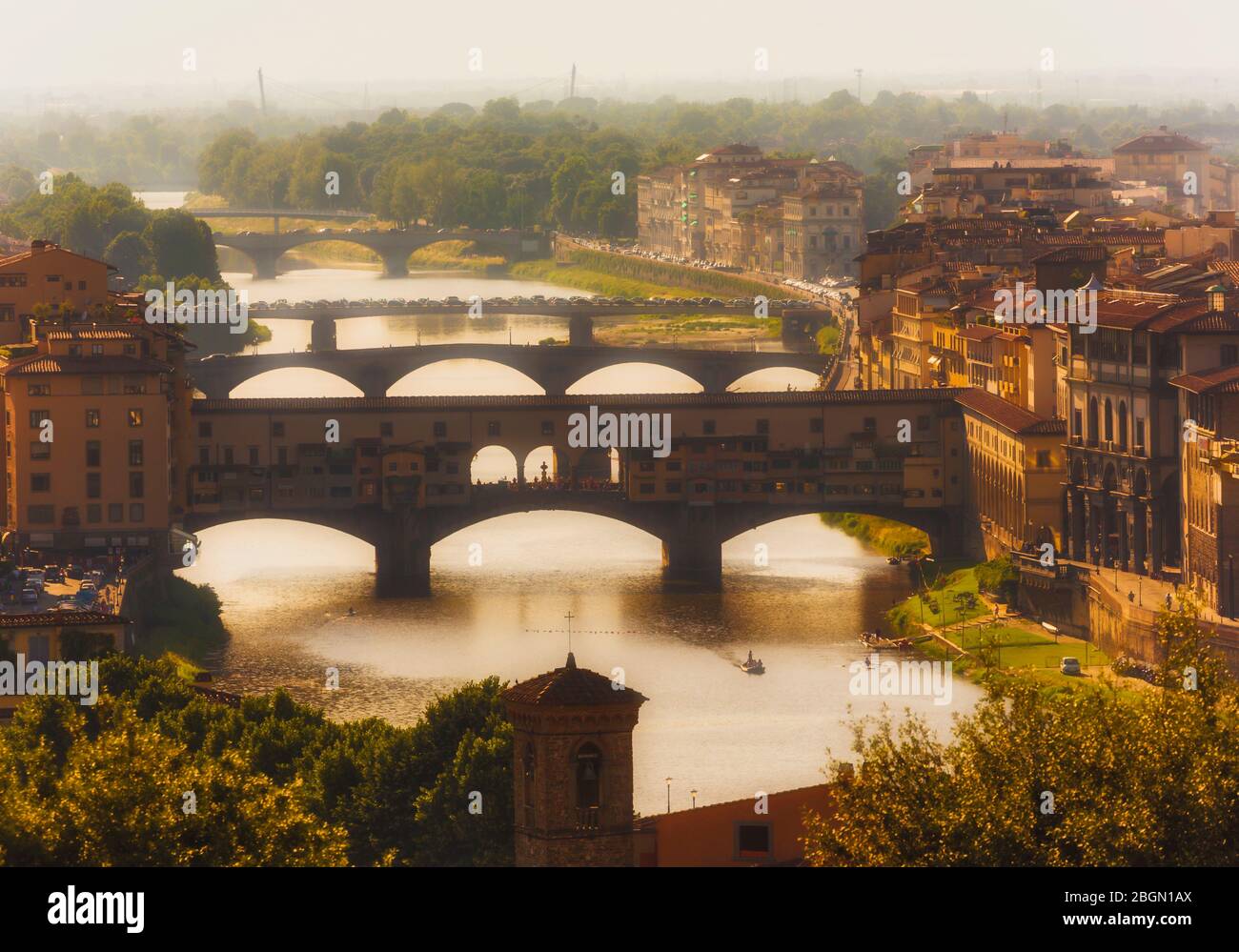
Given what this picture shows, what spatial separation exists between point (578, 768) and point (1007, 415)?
29.0 m

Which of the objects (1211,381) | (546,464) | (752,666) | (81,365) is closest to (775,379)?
(546,464)

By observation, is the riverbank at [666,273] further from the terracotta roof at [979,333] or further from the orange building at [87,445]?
the orange building at [87,445]

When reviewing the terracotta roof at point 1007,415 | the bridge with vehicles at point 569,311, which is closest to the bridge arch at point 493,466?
the terracotta roof at point 1007,415

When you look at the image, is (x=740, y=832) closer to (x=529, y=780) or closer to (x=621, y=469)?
(x=529, y=780)

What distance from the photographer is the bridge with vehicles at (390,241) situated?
116750mm

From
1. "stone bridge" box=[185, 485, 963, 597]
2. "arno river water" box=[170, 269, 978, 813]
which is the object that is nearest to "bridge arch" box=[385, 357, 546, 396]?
"arno river water" box=[170, 269, 978, 813]

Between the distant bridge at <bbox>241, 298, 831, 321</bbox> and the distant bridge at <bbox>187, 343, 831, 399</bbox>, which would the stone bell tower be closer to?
the distant bridge at <bbox>187, 343, 831, 399</bbox>

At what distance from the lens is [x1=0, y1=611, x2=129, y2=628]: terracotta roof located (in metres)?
37.1

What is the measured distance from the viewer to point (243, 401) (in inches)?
2136

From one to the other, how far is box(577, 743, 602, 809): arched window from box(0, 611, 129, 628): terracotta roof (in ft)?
50.7

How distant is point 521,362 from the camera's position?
241 feet

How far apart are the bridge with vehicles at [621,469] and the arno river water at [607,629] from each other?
0.90 meters
